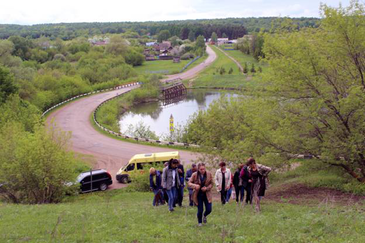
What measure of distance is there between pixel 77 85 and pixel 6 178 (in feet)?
151

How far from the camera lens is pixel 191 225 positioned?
31.8 ft

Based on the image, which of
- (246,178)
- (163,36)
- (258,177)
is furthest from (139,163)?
(163,36)

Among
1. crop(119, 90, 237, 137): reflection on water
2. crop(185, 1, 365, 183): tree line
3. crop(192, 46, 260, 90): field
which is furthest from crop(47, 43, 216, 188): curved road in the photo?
crop(192, 46, 260, 90): field

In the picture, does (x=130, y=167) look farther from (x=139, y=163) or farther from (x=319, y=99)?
(x=319, y=99)

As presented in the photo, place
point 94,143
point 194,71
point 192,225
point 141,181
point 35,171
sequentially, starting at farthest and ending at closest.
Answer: point 194,71
point 94,143
point 141,181
point 35,171
point 192,225

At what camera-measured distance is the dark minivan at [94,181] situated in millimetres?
21500

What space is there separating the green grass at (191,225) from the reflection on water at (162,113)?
104ft

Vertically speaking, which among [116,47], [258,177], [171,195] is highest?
[116,47]

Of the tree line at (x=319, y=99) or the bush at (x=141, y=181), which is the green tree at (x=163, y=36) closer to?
the bush at (x=141, y=181)

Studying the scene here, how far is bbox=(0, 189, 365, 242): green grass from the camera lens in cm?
849

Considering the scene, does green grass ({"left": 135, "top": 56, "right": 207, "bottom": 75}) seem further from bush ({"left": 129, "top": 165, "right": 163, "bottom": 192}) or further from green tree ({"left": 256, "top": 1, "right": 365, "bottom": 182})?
green tree ({"left": 256, "top": 1, "right": 365, "bottom": 182})

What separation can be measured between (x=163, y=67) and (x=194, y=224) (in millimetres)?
102040

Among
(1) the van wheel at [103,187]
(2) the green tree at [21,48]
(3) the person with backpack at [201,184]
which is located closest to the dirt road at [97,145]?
(1) the van wheel at [103,187]

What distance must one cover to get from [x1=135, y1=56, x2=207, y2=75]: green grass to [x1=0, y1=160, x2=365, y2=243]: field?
286ft
